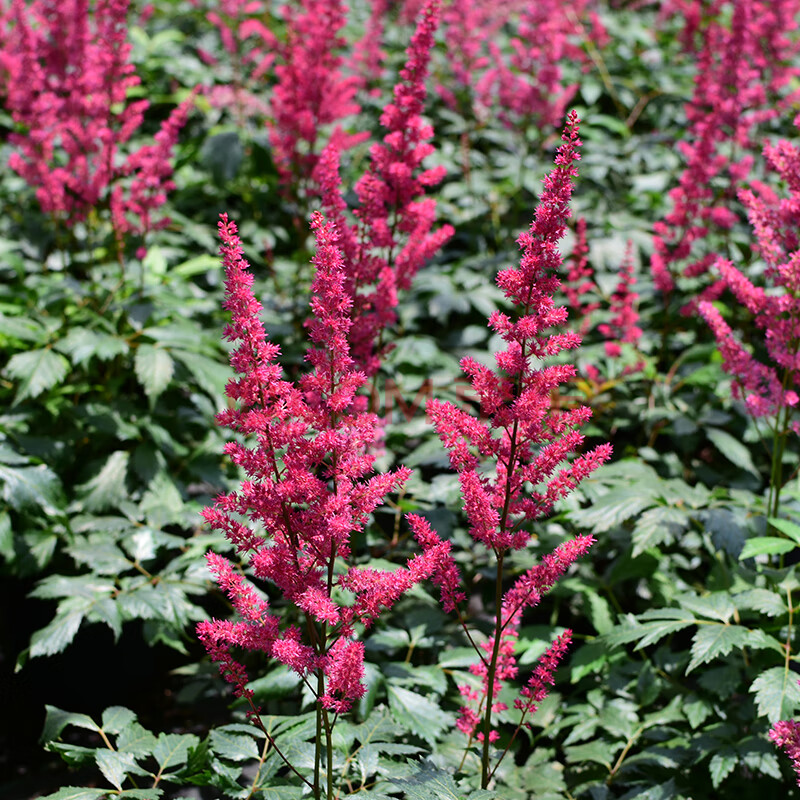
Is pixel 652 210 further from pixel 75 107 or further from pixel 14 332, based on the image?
pixel 14 332

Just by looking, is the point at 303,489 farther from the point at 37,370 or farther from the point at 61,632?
the point at 37,370

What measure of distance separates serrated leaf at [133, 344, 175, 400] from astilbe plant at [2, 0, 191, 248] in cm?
74

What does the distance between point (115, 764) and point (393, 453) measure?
1.82 m

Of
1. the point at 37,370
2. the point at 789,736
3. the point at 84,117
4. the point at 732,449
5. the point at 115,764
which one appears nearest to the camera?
the point at 789,736

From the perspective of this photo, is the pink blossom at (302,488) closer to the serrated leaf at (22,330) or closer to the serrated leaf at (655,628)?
the serrated leaf at (655,628)

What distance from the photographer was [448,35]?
6.28 m

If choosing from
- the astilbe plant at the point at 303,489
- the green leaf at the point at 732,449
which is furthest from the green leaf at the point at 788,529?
the astilbe plant at the point at 303,489

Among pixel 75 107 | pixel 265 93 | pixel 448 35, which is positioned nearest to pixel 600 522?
pixel 75 107

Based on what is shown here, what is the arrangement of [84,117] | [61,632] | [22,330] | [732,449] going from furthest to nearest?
1. [84,117]
2. [732,449]
3. [22,330]
4. [61,632]

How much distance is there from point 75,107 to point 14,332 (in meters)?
1.49

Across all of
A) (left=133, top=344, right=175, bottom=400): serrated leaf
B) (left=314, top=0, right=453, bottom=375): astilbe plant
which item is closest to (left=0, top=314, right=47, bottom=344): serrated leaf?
(left=133, top=344, right=175, bottom=400): serrated leaf

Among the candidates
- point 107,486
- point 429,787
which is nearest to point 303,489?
point 429,787

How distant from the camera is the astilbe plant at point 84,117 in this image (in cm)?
407

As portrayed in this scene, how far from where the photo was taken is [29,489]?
3.31 metres
